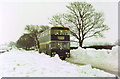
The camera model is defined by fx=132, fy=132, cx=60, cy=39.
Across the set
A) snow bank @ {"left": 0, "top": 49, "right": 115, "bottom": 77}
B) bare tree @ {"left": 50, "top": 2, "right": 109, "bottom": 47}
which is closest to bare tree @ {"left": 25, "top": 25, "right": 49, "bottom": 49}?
bare tree @ {"left": 50, "top": 2, "right": 109, "bottom": 47}

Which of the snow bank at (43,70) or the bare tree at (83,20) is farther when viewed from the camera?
the bare tree at (83,20)

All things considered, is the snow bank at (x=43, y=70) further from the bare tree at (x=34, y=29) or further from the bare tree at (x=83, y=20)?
the bare tree at (x=34, y=29)

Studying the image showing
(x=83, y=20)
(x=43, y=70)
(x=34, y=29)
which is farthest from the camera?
(x=34, y=29)

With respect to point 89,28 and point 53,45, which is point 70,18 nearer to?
point 89,28

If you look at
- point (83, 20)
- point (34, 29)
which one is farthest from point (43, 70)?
point (34, 29)

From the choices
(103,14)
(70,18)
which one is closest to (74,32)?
(70,18)

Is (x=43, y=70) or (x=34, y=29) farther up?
(x=34, y=29)

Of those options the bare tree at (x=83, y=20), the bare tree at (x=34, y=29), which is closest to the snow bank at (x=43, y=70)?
the bare tree at (x=83, y=20)

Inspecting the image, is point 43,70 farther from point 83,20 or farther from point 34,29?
point 34,29

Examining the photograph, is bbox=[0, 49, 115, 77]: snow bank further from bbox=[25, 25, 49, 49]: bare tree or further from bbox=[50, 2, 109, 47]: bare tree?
bbox=[25, 25, 49, 49]: bare tree

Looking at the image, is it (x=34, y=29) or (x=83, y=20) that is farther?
(x=34, y=29)

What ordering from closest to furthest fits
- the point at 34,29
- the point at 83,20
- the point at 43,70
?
the point at 43,70, the point at 83,20, the point at 34,29

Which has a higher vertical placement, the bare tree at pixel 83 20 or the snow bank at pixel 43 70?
the bare tree at pixel 83 20

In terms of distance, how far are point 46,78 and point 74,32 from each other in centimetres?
2070
